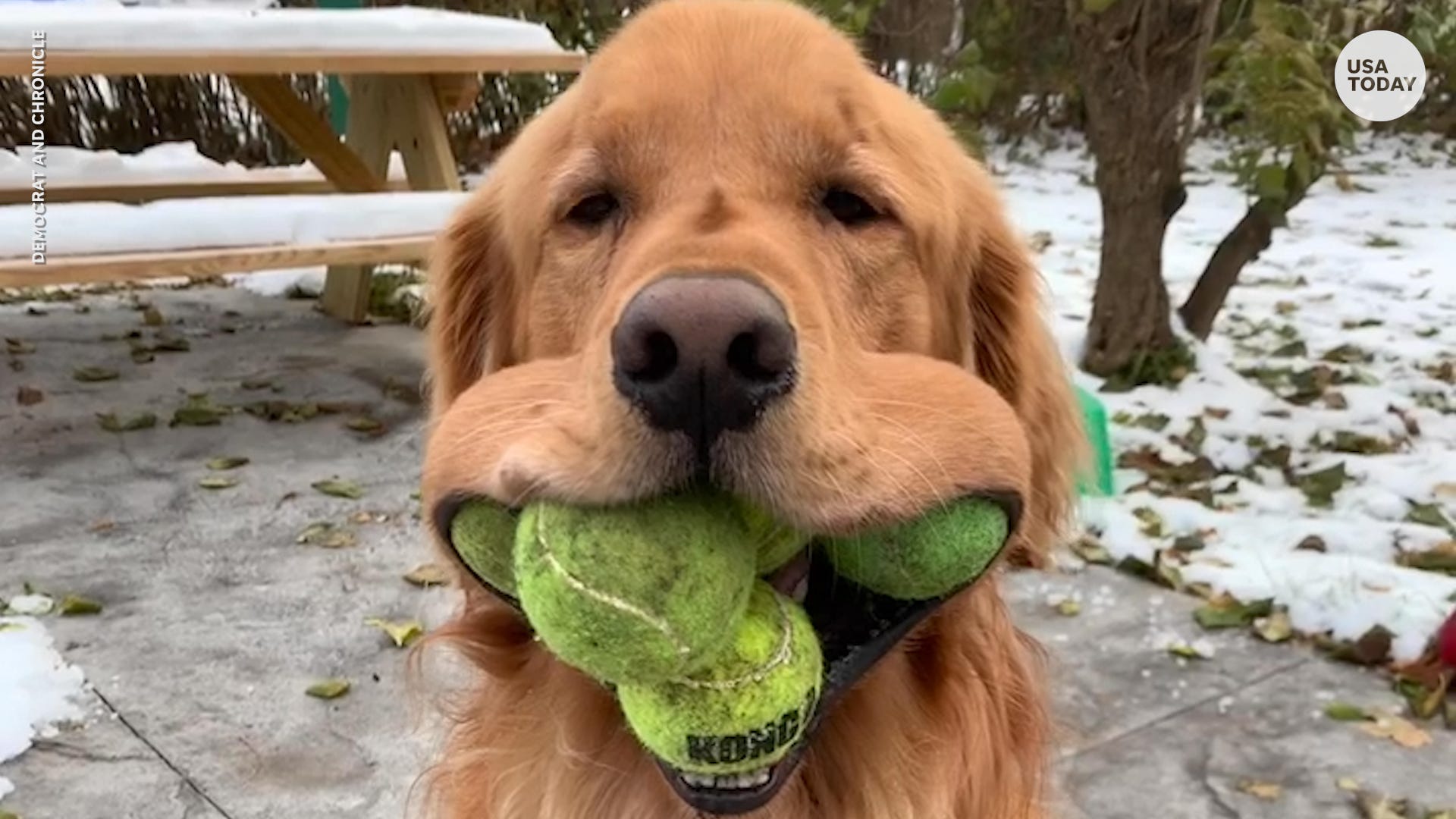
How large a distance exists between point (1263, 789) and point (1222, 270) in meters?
3.15

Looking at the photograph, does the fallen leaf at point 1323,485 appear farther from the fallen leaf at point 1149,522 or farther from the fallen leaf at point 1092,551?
the fallen leaf at point 1092,551

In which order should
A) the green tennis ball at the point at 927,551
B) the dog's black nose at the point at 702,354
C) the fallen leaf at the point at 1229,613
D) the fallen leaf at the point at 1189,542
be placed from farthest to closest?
1. the fallen leaf at the point at 1189,542
2. the fallen leaf at the point at 1229,613
3. the green tennis ball at the point at 927,551
4. the dog's black nose at the point at 702,354

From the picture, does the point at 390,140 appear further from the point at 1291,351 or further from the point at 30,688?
the point at 1291,351

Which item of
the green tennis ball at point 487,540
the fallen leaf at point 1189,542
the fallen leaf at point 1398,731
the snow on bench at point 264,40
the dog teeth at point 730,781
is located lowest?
the fallen leaf at point 1189,542

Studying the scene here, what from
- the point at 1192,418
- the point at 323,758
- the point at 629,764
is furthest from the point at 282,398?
the point at 629,764

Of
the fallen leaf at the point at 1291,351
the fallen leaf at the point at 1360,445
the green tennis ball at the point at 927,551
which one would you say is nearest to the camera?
the green tennis ball at the point at 927,551

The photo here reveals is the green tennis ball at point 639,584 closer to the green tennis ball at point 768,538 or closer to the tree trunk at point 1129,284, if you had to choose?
the green tennis ball at point 768,538

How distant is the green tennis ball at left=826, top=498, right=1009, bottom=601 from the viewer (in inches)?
61.8

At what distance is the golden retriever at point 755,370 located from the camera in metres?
1.40

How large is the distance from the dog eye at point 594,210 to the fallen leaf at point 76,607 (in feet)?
8.16

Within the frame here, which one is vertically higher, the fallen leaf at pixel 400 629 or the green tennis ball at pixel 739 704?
the green tennis ball at pixel 739 704

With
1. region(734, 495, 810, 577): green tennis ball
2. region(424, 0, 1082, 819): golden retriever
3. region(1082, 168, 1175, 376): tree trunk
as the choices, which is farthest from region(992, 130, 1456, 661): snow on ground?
region(734, 495, 810, 577): green tennis ball

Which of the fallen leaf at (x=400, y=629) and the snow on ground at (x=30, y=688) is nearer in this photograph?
the snow on ground at (x=30, y=688)

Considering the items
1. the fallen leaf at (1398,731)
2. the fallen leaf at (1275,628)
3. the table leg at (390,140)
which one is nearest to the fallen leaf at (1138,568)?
the fallen leaf at (1275,628)
